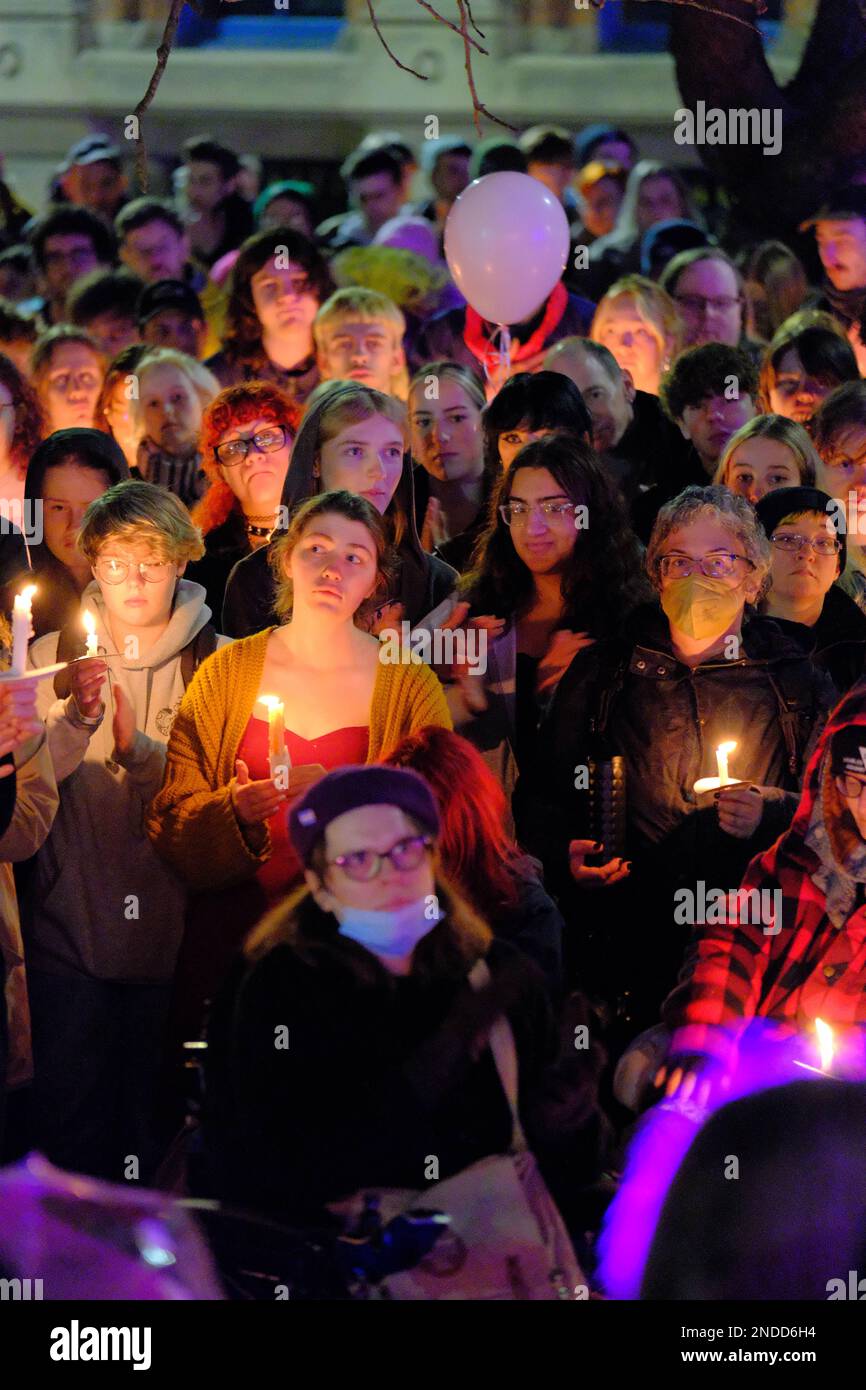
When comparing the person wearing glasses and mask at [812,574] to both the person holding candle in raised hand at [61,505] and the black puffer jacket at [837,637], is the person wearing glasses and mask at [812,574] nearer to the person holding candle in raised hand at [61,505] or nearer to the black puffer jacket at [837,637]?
the black puffer jacket at [837,637]

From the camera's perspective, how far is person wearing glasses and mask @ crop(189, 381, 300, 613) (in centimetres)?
591

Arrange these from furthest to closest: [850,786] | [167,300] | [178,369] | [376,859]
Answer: [167,300], [178,369], [850,786], [376,859]

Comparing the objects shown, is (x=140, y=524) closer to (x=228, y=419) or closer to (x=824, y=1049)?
(x=228, y=419)

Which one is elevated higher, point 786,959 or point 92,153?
point 92,153

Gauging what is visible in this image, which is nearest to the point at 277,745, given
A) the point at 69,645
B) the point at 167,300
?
the point at 69,645

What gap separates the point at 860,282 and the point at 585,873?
373 centimetres

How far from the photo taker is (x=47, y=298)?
31.8ft

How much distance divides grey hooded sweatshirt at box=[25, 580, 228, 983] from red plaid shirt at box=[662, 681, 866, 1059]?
1.27 m

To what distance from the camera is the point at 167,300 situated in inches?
330

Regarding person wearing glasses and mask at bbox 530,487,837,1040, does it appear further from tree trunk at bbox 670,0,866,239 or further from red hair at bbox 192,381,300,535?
tree trunk at bbox 670,0,866,239

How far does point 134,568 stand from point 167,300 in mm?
3541

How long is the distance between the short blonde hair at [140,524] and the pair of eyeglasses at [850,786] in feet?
5.39

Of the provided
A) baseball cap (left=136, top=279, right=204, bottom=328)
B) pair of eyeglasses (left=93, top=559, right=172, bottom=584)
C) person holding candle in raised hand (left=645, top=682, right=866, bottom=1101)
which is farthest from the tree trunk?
person holding candle in raised hand (left=645, top=682, right=866, bottom=1101)

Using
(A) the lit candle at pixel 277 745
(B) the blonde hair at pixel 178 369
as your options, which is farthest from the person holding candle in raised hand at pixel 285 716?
(B) the blonde hair at pixel 178 369
